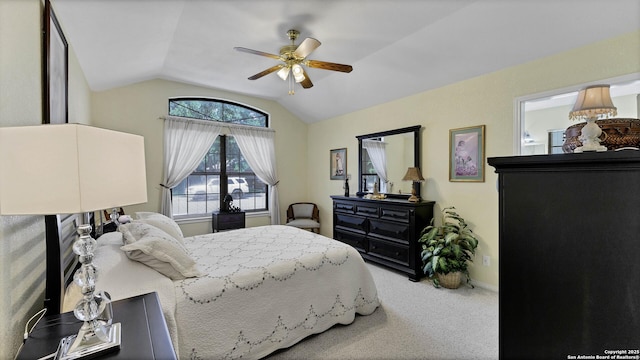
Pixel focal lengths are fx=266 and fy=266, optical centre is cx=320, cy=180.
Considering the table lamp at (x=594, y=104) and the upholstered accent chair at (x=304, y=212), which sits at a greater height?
the table lamp at (x=594, y=104)

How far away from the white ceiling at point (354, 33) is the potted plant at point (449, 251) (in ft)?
6.13

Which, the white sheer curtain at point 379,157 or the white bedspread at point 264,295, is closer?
the white bedspread at point 264,295

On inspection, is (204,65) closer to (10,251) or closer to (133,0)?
(133,0)

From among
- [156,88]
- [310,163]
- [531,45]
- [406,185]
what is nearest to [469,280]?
[406,185]

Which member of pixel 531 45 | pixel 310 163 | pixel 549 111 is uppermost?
pixel 531 45

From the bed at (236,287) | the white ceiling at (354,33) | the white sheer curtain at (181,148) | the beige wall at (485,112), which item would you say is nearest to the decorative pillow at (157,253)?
the bed at (236,287)

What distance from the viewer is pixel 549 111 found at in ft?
12.1

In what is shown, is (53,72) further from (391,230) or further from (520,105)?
(520,105)

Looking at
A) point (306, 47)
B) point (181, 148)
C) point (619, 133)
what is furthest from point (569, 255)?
point (181, 148)

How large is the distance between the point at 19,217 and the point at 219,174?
402 centimetres

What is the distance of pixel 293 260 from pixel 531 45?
3.01 meters

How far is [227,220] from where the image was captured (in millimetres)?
4652

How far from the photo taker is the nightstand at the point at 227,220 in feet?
15.1

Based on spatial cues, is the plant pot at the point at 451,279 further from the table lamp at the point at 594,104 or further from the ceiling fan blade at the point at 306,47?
the ceiling fan blade at the point at 306,47
